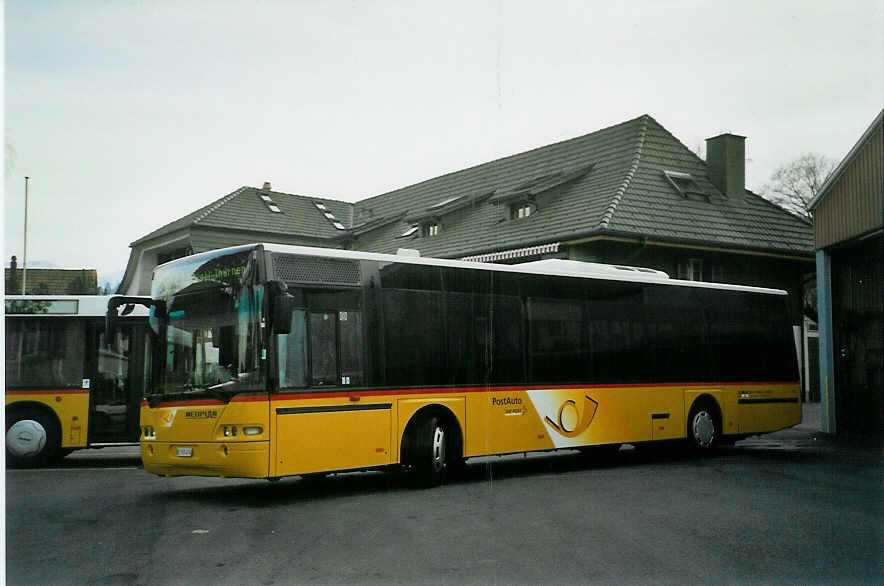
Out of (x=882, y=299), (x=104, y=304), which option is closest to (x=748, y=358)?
(x=882, y=299)

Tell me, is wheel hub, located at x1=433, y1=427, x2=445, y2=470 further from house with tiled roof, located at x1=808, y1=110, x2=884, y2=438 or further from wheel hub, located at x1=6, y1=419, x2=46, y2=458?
house with tiled roof, located at x1=808, y1=110, x2=884, y2=438

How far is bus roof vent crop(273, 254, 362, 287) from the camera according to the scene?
1108 cm

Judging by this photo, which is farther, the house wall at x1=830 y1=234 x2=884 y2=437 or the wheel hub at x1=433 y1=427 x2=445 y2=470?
the house wall at x1=830 y1=234 x2=884 y2=437

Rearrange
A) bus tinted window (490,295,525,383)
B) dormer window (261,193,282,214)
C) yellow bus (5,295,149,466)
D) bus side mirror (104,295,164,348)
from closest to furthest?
bus side mirror (104,295,164,348), bus tinted window (490,295,525,383), yellow bus (5,295,149,466), dormer window (261,193,282,214)

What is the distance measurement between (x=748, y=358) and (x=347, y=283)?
9144 millimetres

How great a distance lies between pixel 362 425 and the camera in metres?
11.5

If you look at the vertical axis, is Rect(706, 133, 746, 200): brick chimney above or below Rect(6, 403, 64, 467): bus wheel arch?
above

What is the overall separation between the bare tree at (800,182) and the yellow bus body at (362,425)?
17.6ft

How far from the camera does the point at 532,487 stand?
40.0 ft

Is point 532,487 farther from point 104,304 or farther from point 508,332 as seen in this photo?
point 104,304

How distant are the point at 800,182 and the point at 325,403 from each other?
1218 centimetres

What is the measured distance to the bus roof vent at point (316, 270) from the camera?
11.1m

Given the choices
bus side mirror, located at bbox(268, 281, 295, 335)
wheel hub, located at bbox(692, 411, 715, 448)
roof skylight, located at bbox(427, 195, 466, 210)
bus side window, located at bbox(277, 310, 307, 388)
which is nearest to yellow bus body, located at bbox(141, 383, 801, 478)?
bus side window, located at bbox(277, 310, 307, 388)

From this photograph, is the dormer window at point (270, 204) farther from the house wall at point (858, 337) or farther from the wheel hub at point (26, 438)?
the house wall at point (858, 337)
